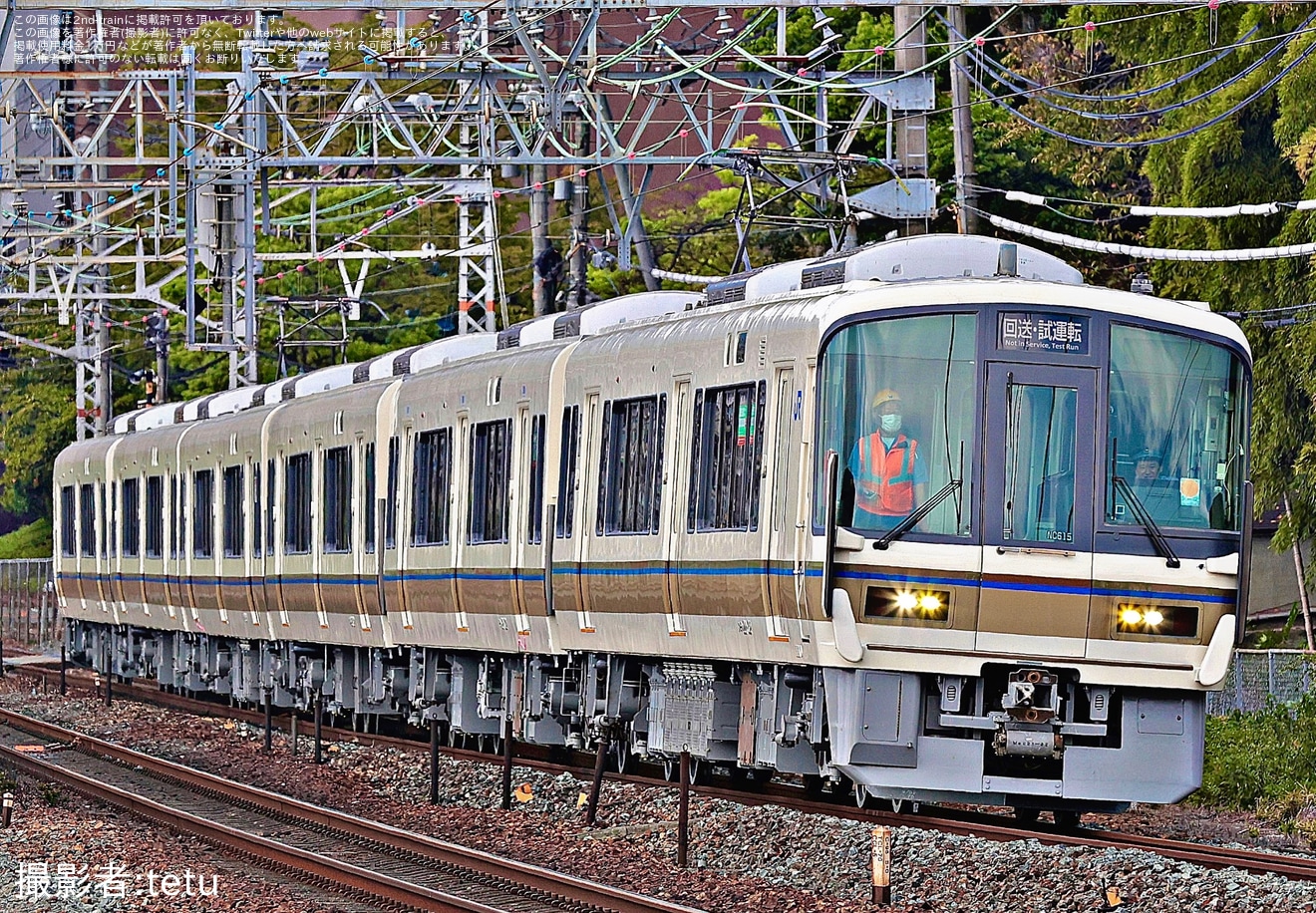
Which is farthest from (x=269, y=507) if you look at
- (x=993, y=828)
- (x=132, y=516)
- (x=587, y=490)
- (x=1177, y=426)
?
(x=1177, y=426)

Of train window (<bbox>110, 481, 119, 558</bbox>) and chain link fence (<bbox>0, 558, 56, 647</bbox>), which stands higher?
train window (<bbox>110, 481, 119, 558</bbox>)

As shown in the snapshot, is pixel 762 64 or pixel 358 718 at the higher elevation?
pixel 762 64

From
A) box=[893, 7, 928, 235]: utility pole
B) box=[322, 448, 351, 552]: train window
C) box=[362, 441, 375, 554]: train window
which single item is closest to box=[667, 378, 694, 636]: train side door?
box=[893, 7, 928, 235]: utility pole

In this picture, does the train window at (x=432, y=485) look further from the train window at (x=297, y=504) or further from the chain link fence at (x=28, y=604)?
the chain link fence at (x=28, y=604)

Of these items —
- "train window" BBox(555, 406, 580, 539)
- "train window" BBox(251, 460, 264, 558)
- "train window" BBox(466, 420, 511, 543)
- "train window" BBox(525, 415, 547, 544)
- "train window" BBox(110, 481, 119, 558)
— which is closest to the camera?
"train window" BBox(555, 406, 580, 539)

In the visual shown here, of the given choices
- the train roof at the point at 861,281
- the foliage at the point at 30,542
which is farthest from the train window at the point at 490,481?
the foliage at the point at 30,542

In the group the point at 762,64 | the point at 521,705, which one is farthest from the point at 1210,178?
the point at 521,705

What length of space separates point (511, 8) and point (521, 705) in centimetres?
529

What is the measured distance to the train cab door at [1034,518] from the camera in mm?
12227

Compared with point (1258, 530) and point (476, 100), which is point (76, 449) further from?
point (1258, 530)

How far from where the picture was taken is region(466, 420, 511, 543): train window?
17844 millimetres

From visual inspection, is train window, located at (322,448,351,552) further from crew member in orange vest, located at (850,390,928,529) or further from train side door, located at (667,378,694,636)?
crew member in orange vest, located at (850,390,928,529)

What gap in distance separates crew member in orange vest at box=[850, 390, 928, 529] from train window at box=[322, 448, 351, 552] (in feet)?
33.9

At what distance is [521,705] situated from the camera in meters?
18.5
